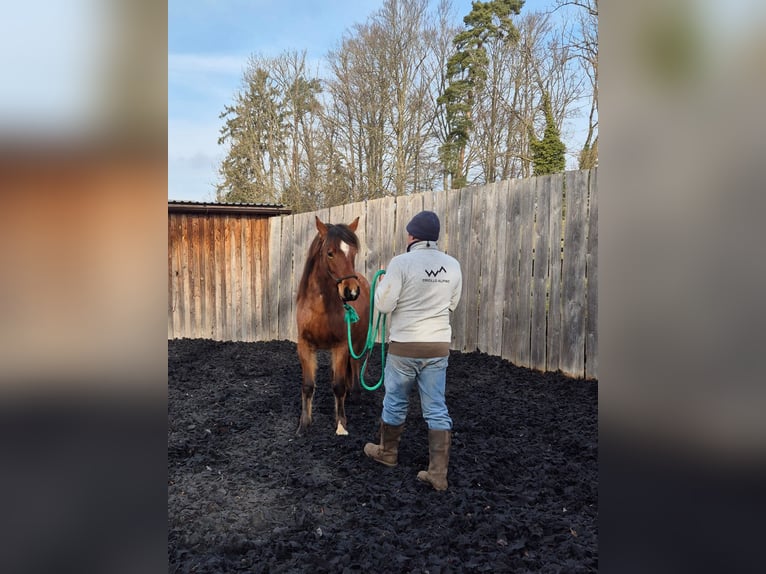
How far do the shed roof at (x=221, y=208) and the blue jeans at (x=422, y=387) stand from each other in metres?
7.02

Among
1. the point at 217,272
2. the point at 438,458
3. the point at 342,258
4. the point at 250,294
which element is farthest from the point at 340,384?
the point at 217,272

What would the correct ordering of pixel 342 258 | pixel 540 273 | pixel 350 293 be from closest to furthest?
pixel 350 293
pixel 342 258
pixel 540 273

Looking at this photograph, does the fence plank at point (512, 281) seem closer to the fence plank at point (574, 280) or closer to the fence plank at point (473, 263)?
the fence plank at point (473, 263)

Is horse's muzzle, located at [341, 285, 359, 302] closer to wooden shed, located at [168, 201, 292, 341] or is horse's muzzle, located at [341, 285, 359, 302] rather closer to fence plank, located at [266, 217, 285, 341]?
fence plank, located at [266, 217, 285, 341]

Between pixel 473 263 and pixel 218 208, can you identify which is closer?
pixel 473 263

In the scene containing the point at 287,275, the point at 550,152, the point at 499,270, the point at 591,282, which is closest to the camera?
the point at 591,282

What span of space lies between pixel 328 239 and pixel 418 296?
3.52 feet

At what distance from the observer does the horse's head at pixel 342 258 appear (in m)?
3.95

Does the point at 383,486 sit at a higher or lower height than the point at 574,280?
lower

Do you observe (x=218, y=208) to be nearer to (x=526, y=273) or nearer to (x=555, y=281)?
(x=526, y=273)

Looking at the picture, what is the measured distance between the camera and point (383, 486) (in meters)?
3.29
